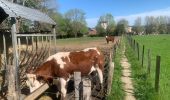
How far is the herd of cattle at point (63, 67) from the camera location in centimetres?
875

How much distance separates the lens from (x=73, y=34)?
116m

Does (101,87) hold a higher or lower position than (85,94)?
lower

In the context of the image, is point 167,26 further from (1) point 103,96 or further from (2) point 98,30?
(1) point 103,96

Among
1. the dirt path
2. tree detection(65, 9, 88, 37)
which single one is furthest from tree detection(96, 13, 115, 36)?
the dirt path

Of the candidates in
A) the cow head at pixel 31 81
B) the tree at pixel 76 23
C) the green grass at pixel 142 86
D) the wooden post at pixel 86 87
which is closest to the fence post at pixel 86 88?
the wooden post at pixel 86 87

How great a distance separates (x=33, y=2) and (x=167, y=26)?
15840 centimetres

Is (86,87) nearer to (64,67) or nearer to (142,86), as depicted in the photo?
(64,67)

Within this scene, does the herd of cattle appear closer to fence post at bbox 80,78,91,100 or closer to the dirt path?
the dirt path

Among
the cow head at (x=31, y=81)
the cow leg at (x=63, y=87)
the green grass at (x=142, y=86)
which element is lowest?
the green grass at (x=142, y=86)

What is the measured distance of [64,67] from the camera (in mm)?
9328

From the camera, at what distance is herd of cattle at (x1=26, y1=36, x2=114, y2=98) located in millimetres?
8750

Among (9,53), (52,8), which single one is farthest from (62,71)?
(52,8)

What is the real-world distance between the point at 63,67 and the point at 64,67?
4cm

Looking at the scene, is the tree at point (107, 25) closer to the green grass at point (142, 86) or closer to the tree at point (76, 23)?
the tree at point (76, 23)
